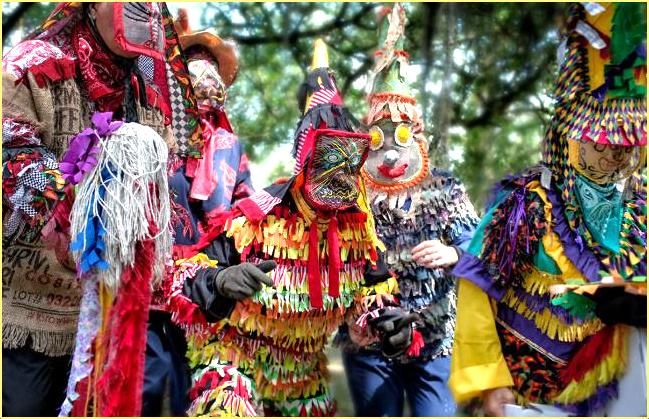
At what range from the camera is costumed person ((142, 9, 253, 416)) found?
3.14m

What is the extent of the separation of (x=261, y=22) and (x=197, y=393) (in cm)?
567

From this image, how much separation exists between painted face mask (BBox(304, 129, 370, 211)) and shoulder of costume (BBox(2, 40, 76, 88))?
39.0 inches

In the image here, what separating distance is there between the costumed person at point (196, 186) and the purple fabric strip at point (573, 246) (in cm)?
142

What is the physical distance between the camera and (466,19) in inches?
282

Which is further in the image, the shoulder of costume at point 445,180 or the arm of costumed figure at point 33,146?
the shoulder of costume at point 445,180

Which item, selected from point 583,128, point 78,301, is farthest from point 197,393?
point 583,128

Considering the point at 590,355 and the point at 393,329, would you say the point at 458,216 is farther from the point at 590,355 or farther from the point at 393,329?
the point at 590,355

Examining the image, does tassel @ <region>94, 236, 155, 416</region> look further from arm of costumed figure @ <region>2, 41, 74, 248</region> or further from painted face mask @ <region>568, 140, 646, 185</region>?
painted face mask @ <region>568, 140, 646, 185</region>

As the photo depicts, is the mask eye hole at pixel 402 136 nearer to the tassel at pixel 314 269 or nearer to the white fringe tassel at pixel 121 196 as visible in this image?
the tassel at pixel 314 269

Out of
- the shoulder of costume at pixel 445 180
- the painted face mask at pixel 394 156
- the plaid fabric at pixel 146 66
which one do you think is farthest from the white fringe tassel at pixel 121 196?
the shoulder of costume at pixel 445 180

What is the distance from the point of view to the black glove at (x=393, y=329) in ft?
9.51

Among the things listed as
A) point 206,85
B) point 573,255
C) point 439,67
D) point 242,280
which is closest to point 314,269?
point 242,280

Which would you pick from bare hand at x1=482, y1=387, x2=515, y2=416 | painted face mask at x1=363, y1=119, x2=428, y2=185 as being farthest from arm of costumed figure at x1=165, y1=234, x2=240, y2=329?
painted face mask at x1=363, y1=119, x2=428, y2=185

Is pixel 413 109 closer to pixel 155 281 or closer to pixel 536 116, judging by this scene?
pixel 155 281
